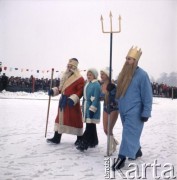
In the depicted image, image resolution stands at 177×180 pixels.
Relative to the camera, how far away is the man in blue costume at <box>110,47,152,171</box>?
175 inches

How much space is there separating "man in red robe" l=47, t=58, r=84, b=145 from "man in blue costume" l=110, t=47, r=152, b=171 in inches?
48.2

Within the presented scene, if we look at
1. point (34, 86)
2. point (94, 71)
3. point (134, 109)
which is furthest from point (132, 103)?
point (34, 86)

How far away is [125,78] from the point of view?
4.61 meters

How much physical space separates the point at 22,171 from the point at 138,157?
1817 mm

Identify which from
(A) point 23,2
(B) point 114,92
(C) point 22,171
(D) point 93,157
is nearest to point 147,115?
(B) point 114,92

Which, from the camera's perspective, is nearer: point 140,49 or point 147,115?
point 147,115

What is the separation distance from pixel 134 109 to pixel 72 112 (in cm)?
148

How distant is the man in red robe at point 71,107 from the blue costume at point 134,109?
1.28 m

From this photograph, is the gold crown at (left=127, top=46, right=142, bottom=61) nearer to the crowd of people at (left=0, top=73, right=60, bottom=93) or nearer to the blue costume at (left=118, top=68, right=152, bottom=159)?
the blue costume at (left=118, top=68, right=152, bottom=159)

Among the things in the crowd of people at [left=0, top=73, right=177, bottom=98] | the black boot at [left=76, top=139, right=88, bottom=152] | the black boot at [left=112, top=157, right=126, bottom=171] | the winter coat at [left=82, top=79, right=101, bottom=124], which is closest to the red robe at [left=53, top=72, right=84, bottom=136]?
the winter coat at [left=82, top=79, right=101, bottom=124]

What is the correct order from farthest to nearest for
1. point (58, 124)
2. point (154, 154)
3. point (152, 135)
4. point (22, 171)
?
point (152, 135), point (58, 124), point (154, 154), point (22, 171)

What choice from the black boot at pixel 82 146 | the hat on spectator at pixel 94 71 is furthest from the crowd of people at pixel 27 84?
the black boot at pixel 82 146

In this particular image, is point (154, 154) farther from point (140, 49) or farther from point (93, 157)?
point (140, 49)

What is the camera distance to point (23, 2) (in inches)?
203
